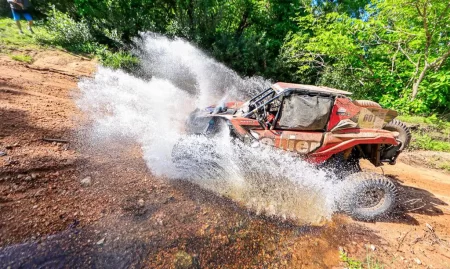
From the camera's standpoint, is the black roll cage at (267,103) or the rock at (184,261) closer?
the rock at (184,261)

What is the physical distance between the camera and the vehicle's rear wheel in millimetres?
3176

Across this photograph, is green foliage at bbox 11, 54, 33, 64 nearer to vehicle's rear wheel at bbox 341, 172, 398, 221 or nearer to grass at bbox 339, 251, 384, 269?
vehicle's rear wheel at bbox 341, 172, 398, 221

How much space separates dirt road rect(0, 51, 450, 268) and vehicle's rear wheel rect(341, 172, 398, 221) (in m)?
0.17

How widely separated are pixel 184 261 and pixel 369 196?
9.71 feet

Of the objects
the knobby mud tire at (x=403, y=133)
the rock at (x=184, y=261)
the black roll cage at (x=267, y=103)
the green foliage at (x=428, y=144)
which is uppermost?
the black roll cage at (x=267, y=103)

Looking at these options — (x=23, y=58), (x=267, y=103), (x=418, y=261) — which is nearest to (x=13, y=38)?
(x=23, y=58)

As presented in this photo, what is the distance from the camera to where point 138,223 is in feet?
8.47

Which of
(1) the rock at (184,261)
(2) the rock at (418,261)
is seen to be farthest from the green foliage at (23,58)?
(2) the rock at (418,261)

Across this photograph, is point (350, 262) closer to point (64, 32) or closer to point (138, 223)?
point (138, 223)

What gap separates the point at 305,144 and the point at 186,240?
7.43ft

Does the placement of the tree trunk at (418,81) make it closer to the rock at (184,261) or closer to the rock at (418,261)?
the rock at (418,261)

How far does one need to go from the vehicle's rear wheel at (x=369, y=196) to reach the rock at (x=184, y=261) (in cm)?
240

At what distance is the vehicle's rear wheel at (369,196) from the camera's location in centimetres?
318

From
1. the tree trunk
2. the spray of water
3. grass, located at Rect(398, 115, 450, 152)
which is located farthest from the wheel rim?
the tree trunk
